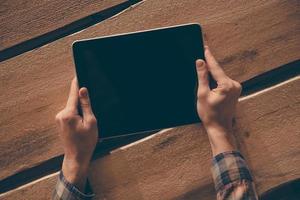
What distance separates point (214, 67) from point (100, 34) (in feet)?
0.85

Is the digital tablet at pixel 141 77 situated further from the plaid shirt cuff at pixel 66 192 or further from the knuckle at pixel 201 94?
the plaid shirt cuff at pixel 66 192

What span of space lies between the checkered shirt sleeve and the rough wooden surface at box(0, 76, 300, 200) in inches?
2.0

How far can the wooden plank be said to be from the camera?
2.91 feet

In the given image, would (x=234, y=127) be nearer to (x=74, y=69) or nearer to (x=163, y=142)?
(x=163, y=142)

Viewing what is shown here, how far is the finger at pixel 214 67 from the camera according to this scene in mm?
848

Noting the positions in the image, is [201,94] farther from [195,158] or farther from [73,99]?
[73,99]

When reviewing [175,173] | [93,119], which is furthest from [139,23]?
[175,173]

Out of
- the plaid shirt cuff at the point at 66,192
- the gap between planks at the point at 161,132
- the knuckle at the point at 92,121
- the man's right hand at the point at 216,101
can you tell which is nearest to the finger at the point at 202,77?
the man's right hand at the point at 216,101

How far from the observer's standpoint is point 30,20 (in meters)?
0.89

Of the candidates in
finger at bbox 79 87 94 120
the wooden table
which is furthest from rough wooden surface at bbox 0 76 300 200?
finger at bbox 79 87 94 120

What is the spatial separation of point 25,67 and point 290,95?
60cm

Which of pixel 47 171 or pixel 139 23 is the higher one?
pixel 139 23

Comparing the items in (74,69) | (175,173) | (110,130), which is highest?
(74,69)

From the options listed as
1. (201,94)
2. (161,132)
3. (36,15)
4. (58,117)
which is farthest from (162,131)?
(36,15)
